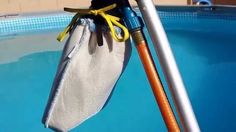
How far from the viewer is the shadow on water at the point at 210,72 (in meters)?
3.11

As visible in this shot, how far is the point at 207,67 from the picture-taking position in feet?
14.3

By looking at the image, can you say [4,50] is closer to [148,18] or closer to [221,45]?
[221,45]

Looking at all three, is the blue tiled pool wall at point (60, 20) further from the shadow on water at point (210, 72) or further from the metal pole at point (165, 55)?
the metal pole at point (165, 55)

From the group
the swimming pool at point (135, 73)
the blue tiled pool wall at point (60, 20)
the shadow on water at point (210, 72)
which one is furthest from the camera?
the blue tiled pool wall at point (60, 20)

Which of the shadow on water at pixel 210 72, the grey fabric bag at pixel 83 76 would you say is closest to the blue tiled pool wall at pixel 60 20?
the shadow on water at pixel 210 72

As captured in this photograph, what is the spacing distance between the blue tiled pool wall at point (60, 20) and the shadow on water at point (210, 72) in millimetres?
387

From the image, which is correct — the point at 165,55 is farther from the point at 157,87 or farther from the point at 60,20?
the point at 60,20

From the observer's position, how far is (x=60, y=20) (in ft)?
21.6

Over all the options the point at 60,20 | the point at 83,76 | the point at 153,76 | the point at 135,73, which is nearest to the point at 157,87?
the point at 153,76

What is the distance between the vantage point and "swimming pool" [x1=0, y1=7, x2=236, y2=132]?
3254 millimetres

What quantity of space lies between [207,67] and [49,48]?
230cm

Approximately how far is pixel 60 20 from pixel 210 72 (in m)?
3.27

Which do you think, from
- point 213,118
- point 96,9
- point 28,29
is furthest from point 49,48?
point 96,9

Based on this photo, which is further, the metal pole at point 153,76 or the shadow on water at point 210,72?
the shadow on water at point 210,72
